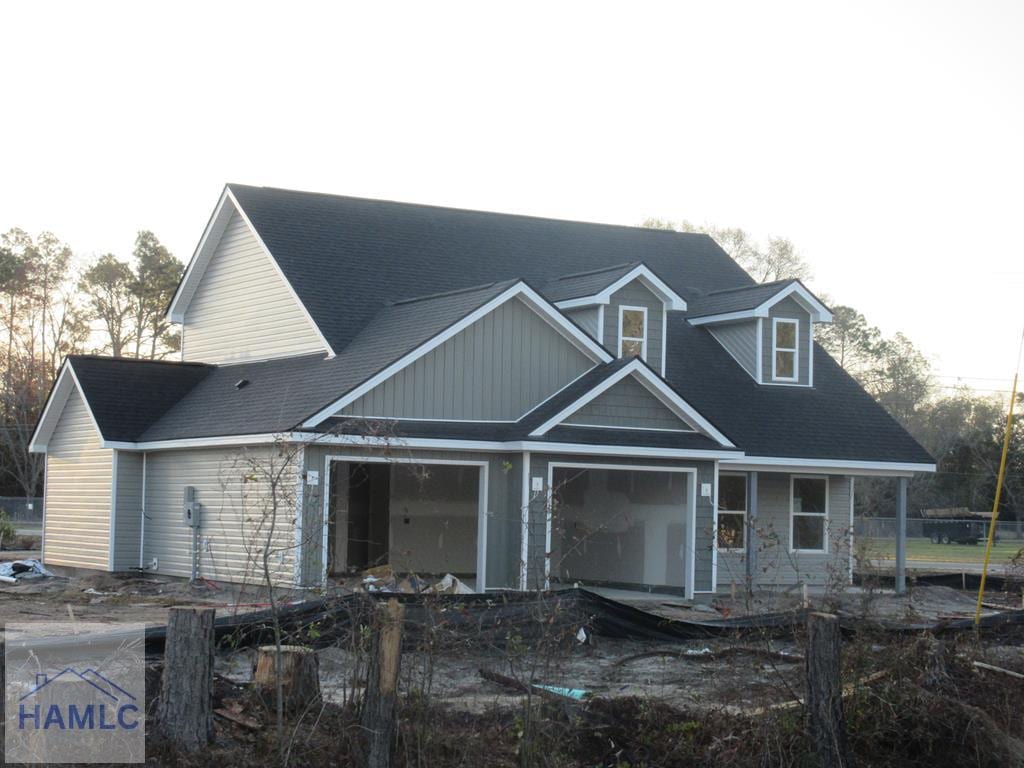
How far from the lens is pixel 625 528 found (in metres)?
26.3

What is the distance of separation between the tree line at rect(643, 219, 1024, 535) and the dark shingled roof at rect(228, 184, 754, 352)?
3315 centimetres

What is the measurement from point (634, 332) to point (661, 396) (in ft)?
12.0

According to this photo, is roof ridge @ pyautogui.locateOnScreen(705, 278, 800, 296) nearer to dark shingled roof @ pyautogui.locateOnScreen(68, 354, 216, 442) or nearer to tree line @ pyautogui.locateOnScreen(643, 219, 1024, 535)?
dark shingled roof @ pyautogui.locateOnScreen(68, 354, 216, 442)

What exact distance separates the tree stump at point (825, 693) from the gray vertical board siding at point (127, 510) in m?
18.6

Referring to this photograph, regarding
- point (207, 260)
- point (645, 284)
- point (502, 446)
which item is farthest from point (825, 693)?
point (207, 260)

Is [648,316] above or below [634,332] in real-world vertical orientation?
above

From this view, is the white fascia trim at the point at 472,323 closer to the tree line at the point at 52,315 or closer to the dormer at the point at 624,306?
the dormer at the point at 624,306

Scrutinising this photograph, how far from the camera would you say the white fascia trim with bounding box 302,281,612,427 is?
835 inches

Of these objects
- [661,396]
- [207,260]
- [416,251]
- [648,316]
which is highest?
[416,251]

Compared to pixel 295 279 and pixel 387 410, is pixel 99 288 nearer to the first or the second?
pixel 295 279

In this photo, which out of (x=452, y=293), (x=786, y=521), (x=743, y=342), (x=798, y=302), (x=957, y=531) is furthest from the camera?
(x=957, y=531)

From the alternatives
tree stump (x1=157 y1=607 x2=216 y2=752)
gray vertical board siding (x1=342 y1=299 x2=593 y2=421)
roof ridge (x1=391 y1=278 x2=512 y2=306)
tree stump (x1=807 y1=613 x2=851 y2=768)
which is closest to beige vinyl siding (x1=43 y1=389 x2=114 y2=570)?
roof ridge (x1=391 y1=278 x2=512 y2=306)

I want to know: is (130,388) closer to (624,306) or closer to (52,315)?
(624,306)

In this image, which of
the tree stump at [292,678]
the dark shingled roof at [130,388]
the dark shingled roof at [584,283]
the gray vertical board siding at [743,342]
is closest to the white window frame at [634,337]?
the dark shingled roof at [584,283]
